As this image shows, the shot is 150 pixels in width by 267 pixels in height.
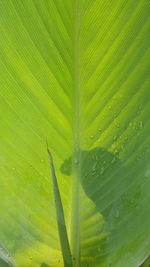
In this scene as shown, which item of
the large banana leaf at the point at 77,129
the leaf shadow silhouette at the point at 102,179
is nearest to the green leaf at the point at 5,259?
the large banana leaf at the point at 77,129

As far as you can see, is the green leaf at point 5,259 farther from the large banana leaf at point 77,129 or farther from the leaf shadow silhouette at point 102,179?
the leaf shadow silhouette at point 102,179

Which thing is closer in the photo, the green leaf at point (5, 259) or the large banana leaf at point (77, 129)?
the large banana leaf at point (77, 129)

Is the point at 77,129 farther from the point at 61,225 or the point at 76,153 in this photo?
the point at 61,225

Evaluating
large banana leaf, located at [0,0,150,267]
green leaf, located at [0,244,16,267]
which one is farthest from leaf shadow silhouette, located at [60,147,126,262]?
green leaf, located at [0,244,16,267]

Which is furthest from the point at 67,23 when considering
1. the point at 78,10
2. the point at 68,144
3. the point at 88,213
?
the point at 88,213

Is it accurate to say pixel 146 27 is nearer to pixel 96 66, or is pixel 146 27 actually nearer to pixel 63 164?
pixel 96 66

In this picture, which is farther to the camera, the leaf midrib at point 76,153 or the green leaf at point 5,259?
the green leaf at point 5,259

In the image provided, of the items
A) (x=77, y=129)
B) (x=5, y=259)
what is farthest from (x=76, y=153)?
(x=5, y=259)

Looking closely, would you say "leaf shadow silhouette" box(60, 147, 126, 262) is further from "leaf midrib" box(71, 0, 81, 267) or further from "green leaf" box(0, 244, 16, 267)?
"green leaf" box(0, 244, 16, 267)
